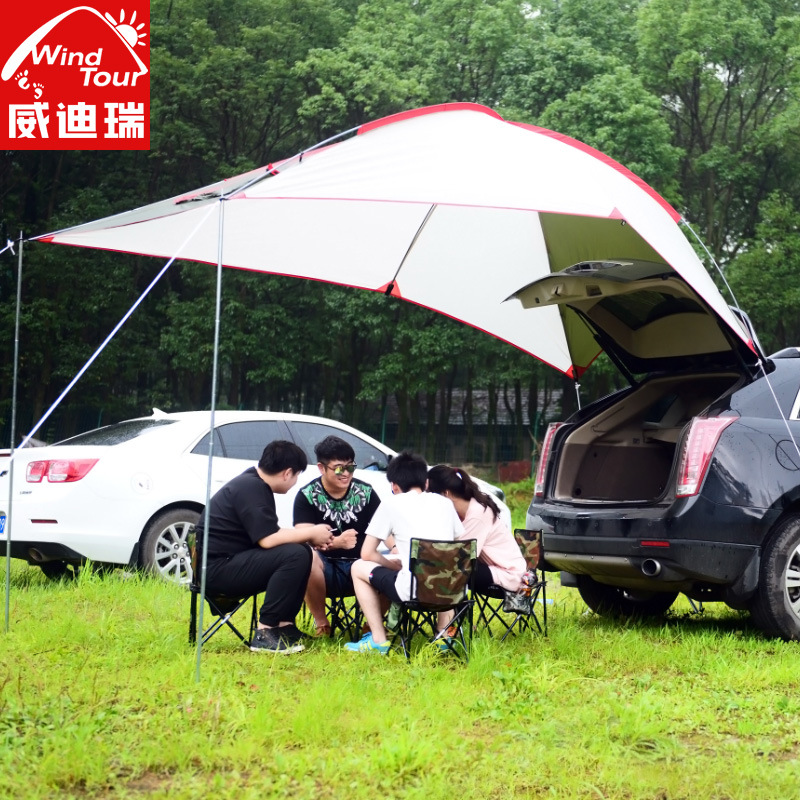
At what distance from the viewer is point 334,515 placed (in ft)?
21.3

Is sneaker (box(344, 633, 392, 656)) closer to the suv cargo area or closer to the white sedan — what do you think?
the suv cargo area

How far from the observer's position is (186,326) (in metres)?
26.1

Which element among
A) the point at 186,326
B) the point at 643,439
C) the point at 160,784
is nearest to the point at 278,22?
the point at 186,326

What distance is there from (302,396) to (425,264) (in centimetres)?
2412

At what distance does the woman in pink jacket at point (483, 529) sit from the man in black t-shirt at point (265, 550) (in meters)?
0.79

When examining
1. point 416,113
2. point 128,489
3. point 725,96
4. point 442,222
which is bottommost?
point 128,489

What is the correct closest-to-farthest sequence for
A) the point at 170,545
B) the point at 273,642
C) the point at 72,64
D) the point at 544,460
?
the point at 273,642 < the point at 544,460 < the point at 170,545 < the point at 72,64

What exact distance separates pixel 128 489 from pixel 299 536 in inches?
111

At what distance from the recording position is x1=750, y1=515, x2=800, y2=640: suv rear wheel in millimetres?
6227

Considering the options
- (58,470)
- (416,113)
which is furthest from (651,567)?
(58,470)

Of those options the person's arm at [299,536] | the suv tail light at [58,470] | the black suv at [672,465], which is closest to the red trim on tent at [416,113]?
the black suv at [672,465]

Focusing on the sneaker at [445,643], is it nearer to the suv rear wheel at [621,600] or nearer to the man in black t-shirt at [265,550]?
the man in black t-shirt at [265,550]

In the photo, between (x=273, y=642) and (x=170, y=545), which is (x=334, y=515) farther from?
(x=170, y=545)

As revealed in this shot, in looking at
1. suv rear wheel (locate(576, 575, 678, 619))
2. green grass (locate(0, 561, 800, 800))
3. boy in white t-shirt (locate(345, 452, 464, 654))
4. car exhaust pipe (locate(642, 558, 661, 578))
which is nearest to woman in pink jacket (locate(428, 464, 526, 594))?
boy in white t-shirt (locate(345, 452, 464, 654))
